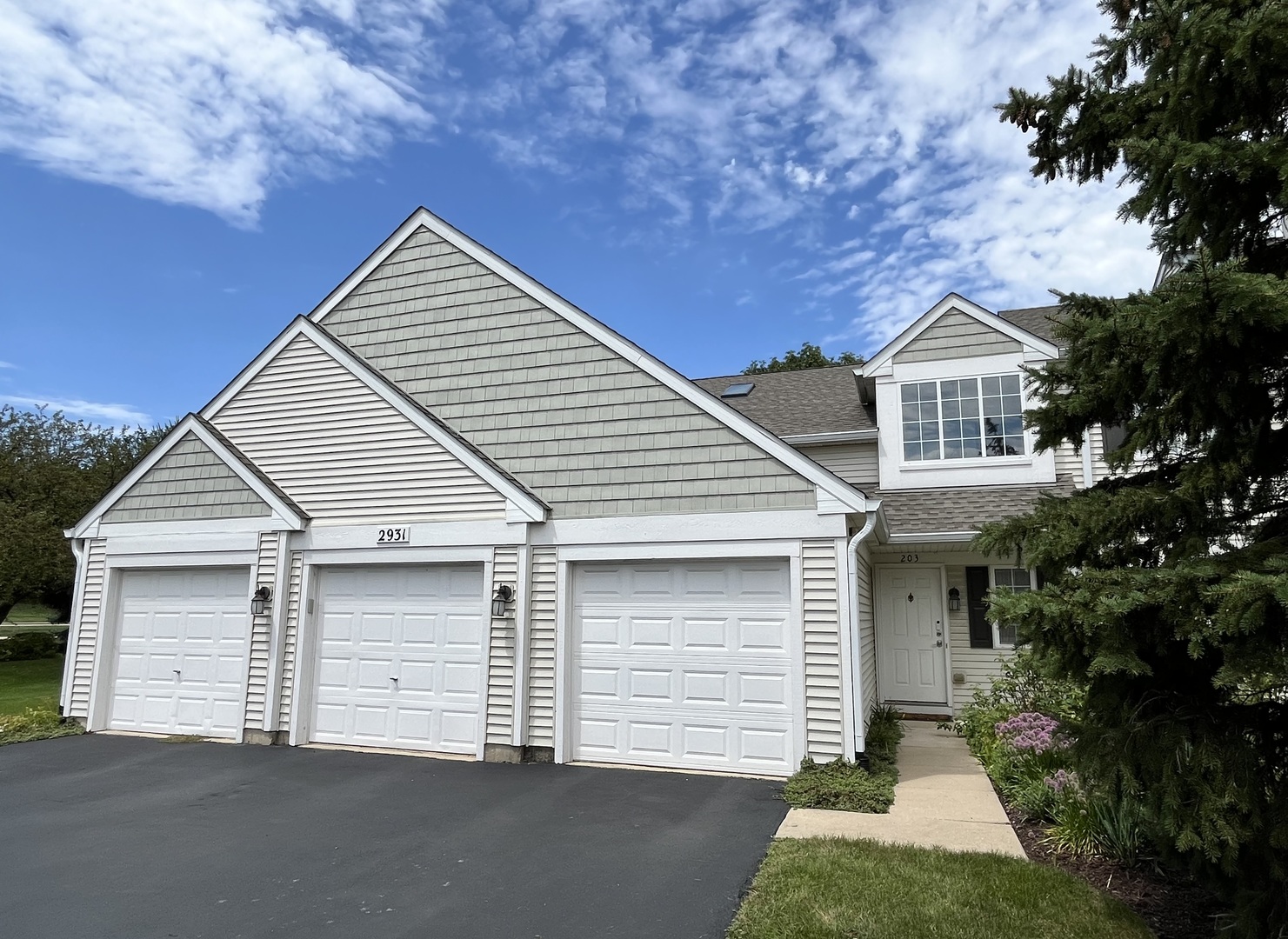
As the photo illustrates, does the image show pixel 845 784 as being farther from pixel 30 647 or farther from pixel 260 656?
pixel 30 647

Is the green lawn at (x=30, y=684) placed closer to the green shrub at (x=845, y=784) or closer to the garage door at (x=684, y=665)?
the garage door at (x=684, y=665)

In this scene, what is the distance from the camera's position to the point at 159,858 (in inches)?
205

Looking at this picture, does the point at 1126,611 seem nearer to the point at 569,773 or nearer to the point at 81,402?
the point at 569,773

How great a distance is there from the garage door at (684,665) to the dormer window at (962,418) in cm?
516

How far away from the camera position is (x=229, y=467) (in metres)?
9.53

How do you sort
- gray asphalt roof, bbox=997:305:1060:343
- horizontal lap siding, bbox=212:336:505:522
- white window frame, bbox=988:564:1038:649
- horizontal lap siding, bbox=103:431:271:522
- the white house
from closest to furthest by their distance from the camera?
the white house → horizontal lap siding, bbox=212:336:505:522 → horizontal lap siding, bbox=103:431:271:522 → white window frame, bbox=988:564:1038:649 → gray asphalt roof, bbox=997:305:1060:343

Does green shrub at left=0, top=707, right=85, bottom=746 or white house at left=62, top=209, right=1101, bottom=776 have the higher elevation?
white house at left=62, top=209, right=1101, bottom=776

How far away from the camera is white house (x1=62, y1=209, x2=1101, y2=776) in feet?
25.4

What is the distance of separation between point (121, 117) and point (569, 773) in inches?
388

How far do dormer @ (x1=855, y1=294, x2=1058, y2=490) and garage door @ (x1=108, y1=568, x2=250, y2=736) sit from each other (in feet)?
31.3

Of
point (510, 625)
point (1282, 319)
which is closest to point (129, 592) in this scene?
point (510, 625)

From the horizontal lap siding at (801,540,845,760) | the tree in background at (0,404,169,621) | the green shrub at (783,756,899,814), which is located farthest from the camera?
the tree in background at (0,404,169,621)

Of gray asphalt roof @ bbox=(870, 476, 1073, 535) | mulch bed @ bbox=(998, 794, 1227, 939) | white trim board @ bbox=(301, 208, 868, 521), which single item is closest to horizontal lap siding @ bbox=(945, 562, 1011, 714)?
gray asphalt roof @ bbox=(870, 476, 1073, 535)

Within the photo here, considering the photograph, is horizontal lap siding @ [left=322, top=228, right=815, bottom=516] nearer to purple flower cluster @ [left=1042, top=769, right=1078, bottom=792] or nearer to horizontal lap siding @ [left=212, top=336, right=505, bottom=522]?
horizontal lap siding @ [left=212, top=336, right=505, bottom=522]
